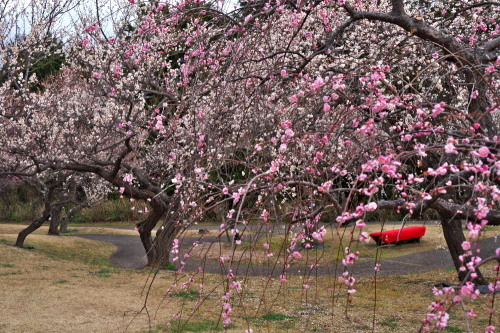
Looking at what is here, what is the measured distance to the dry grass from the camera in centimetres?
654

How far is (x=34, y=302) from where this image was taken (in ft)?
26.4

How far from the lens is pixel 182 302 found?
8547mm

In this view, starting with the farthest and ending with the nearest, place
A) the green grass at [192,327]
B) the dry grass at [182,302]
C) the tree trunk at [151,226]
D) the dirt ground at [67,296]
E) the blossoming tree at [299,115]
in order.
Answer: the tree trunk at [151,226] → the dirt ground at [67,296] → the dry grass at [182,302] → the green grass at [192,327] → the blossoming tree at [299,115]

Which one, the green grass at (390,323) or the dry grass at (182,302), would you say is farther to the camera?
the green grass at (390,323)

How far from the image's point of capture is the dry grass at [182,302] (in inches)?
257

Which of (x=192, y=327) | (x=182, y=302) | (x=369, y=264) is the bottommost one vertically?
(x=369, y=264)

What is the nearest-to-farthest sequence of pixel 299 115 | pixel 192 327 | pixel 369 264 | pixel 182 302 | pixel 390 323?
pixel 299 115 → pixel 192 327 → pixel 390 323 → pixel 182 302 → pixel 369 264

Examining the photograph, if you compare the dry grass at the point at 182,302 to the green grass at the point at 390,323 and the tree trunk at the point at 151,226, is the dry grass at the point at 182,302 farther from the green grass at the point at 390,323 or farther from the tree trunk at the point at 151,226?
the tree trunk at the point at 151,226

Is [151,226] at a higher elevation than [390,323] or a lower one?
higher

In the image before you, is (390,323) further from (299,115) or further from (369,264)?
(369,264)

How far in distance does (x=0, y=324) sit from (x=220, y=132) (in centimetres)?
429

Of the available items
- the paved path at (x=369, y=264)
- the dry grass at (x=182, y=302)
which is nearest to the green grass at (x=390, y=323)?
the dry grass at (x=182, y=302)

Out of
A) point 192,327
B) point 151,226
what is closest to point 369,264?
point 151,226

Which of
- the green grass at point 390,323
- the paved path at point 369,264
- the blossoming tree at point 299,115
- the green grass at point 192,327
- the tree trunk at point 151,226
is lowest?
the paved path at point 369,264
